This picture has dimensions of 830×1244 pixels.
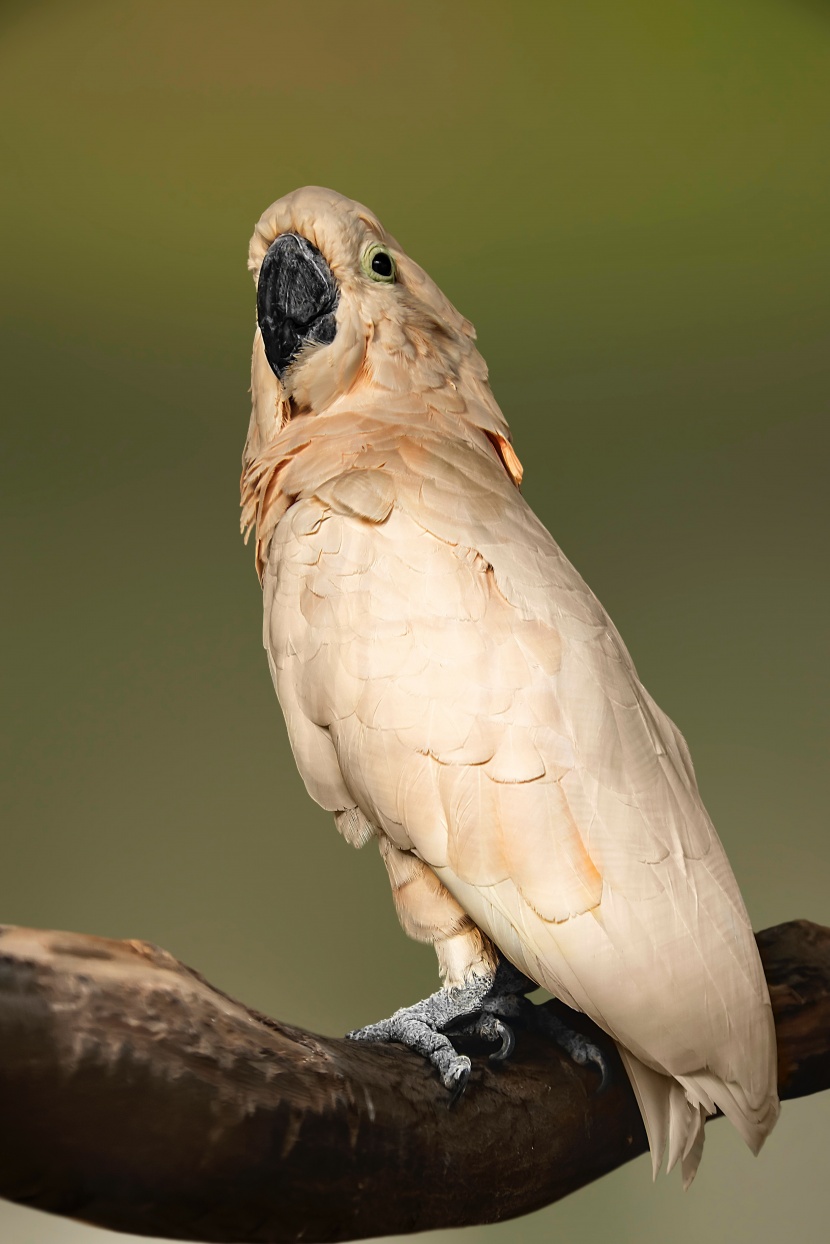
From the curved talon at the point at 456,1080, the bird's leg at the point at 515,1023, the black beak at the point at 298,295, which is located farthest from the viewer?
the black beak at the point at 298,295

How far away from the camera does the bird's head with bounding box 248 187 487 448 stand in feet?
5.28

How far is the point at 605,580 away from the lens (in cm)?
217

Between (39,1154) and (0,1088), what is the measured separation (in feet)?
0.26

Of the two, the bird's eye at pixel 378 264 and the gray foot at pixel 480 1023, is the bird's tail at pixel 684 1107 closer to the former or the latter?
the gray foot at pixel 480 1023

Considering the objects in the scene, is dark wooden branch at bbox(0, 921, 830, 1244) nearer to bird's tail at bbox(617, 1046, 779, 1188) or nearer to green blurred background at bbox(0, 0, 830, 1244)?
bird's tail at bbox(617, 1046, 779, 1188)

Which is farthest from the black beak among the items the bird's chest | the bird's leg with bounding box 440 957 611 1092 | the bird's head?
the bird's leg with bounding box 440 957 611 1092

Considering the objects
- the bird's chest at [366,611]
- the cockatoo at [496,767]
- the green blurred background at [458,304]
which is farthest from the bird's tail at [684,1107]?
the green blurred background at [458,304]

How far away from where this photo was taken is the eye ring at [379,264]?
1643 mm

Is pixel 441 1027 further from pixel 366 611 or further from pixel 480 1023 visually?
pixel 366 611

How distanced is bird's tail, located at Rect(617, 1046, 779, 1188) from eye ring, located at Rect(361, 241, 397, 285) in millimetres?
1202

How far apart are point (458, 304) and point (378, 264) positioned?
0.65m

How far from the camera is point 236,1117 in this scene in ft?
3.07

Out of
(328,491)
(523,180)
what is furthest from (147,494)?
(523,180)

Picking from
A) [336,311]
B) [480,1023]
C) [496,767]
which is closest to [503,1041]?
[480,1023]
